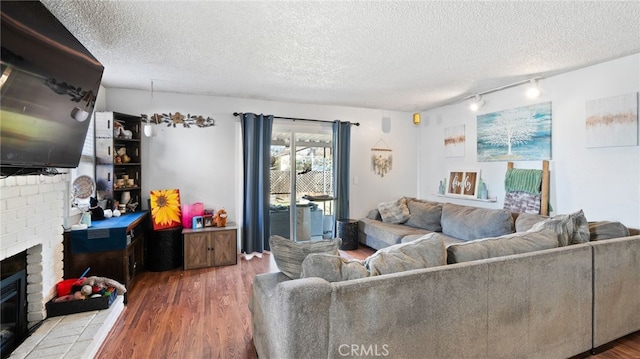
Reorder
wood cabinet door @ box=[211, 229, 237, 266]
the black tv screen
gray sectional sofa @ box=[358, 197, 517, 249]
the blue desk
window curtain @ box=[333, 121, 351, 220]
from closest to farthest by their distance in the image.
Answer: the black tv screen, the blue desk, gray sectional sofa @ box=[358, 197, 517, 249], wood cabinet door @ box=[211, 229, 237, 266], window curtain @ box=[333, 121, 351, 220]

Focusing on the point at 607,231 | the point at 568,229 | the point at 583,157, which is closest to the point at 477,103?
the point at 583,157

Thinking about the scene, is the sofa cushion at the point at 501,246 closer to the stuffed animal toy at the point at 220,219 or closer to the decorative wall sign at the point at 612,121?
the decorative wall sign at the point at 612,121

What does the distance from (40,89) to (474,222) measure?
13.6ft

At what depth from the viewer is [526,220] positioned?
321 cm

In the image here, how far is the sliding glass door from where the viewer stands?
462 cm

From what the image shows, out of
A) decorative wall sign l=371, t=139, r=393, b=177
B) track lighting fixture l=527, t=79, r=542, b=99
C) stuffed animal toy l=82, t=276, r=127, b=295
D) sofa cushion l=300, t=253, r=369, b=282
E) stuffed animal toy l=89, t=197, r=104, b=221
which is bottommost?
stuffed animal toy l=82, t=276, r=127, b=295

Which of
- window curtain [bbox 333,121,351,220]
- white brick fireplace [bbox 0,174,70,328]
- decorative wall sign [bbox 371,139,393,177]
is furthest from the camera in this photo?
decorative wall sign [bbox 371,139,393,177]

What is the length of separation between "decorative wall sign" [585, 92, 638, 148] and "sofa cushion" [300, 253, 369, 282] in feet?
10.0

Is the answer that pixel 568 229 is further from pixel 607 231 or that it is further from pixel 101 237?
pixel 101 237

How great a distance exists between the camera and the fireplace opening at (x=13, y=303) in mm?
1884

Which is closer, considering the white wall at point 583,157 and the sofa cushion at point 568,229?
the sofa cushion at point 568,229

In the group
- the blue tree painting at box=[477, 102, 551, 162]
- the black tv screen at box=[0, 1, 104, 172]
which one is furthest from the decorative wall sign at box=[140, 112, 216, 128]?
the blue tree painting at box=[477, 102, 551, 162]

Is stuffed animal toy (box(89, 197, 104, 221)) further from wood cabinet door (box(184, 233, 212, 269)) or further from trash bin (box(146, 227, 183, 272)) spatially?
wood cabinet door (box(184, 233, 212, 269))

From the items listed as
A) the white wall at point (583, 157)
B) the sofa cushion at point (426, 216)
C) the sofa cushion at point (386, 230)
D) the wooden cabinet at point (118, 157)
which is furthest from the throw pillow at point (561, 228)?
the wooden cabinet at point (118, 157)
